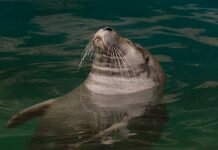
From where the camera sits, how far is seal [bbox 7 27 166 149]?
5402 mm

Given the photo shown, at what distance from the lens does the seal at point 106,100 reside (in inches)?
213

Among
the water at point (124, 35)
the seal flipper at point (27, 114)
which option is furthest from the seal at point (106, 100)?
the water at point (124, 35)

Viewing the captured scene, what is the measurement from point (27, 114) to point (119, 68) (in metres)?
1.10

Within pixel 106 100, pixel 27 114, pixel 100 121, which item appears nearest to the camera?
pixel 100 121

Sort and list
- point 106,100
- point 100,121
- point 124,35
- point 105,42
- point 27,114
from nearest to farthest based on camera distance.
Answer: point 100,121 → point 27,114 → point 105,42 → point 106,100 → point 124,35

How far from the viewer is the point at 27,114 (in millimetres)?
5680

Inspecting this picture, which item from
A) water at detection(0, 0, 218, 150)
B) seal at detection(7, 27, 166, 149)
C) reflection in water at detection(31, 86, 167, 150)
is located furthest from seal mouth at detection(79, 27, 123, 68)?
water at detection(0, 0, 218, 150)

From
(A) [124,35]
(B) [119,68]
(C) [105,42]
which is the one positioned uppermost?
(C) [105,42]

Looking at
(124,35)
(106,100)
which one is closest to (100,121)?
(106,100)

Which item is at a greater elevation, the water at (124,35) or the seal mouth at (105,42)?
the seal mouth at (105,42)

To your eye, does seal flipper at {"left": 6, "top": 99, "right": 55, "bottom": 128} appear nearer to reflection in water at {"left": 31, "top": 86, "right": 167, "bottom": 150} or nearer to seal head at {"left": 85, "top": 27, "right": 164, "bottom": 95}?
reflection in water at {"left": 31, "top": 86, "right": 167, "bottom": 150}

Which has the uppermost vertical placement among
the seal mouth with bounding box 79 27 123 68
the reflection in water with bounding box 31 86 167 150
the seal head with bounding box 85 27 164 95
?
the seal mouth with bounding box 79 27 123 68

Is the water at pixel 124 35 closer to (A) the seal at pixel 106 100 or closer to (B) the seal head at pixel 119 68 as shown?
(A) the seal at pixel 106 100

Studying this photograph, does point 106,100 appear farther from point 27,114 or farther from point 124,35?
point 124,35
